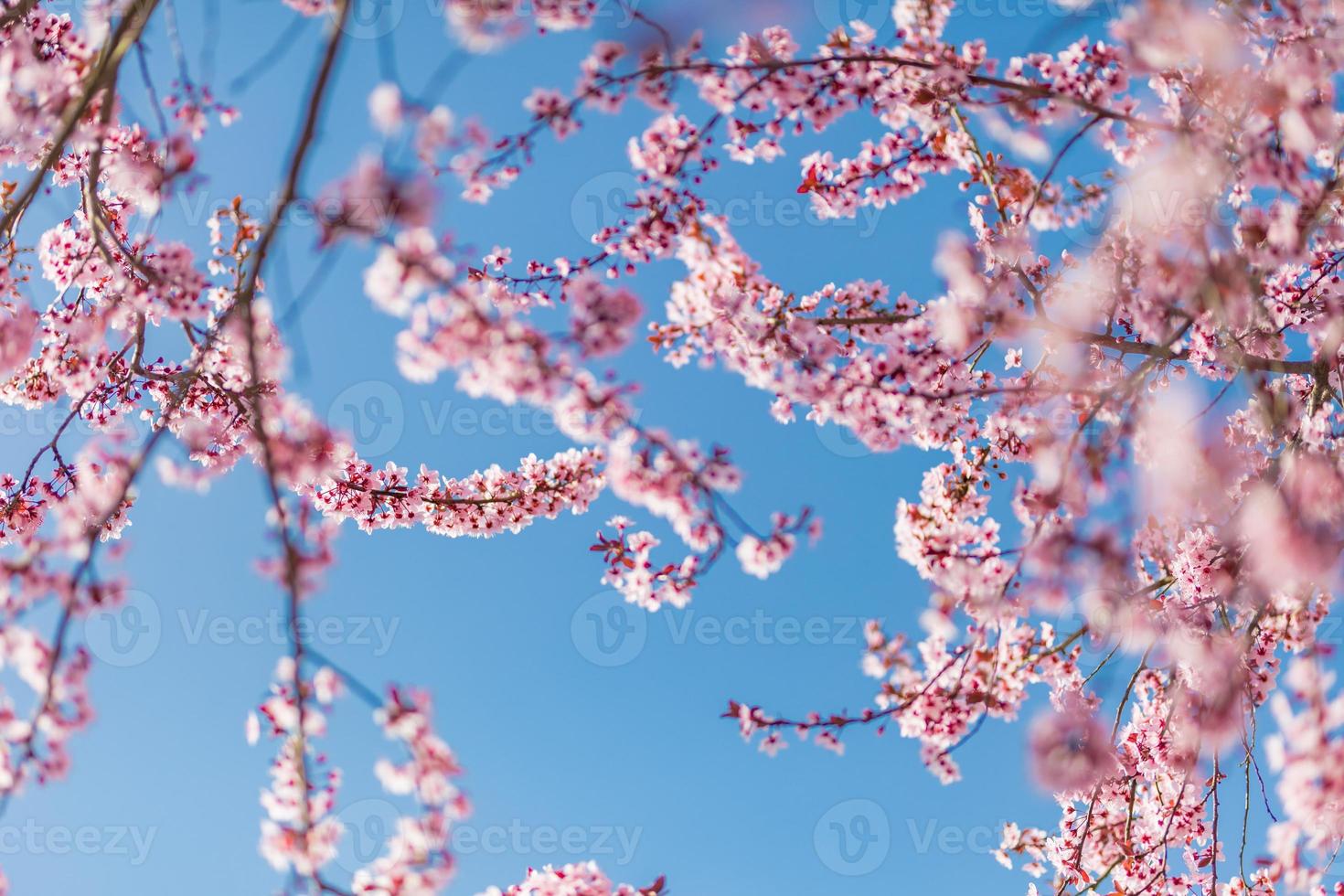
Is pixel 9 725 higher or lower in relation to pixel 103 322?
lower

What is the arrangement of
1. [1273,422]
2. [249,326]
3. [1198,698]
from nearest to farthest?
1. [249,326]
2. [1273,422]
3. [1198,698]

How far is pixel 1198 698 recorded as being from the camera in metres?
4.23

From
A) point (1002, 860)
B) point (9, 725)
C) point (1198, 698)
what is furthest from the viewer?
point (1002, 860)

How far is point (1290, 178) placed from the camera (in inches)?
120

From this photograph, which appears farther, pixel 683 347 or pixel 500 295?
pixel 500 295

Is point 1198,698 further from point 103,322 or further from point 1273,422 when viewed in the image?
point 103,322

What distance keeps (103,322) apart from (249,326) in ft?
12.3

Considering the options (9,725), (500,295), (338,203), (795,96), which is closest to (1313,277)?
(795,96)

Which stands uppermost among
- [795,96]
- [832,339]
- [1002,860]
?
[795,96]

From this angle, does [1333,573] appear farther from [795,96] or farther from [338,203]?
[338,203]

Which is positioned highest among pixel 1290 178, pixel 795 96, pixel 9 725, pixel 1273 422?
pixel 795 96

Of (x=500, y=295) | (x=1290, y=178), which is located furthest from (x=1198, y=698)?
(x=500, y=295)

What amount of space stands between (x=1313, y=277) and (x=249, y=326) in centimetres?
619

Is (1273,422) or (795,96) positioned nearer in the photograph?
(1273,422)
